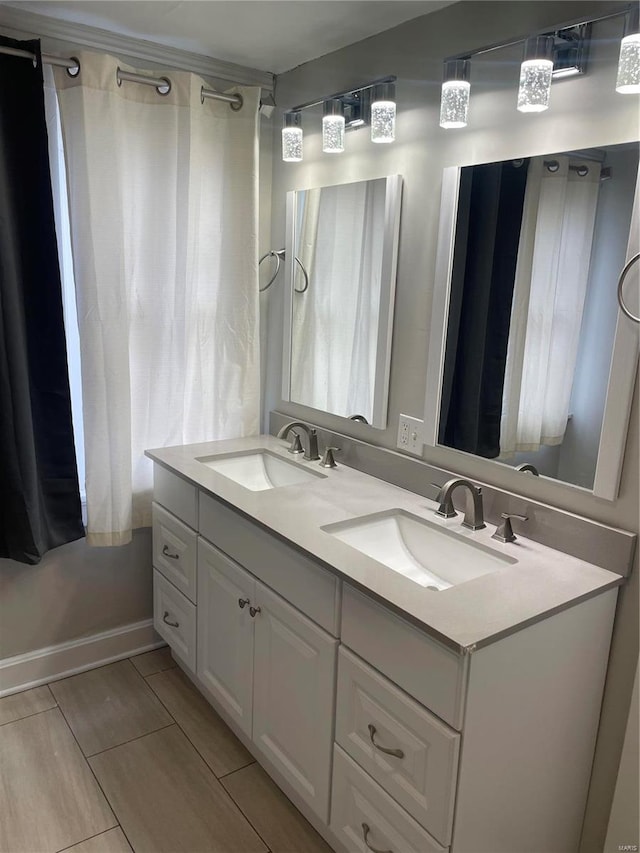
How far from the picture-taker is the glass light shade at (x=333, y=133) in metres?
2.15

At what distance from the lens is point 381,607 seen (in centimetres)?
143

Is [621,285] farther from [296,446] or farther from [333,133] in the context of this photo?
[296,446]

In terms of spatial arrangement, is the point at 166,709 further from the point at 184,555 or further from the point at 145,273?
the point at 145,273

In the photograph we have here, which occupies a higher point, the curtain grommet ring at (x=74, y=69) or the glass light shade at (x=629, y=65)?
the curtain grommet ring at (x=74, y=69)

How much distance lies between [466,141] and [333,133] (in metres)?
0.53

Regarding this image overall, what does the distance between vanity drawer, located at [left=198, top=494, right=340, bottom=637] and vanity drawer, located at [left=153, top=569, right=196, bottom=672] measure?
0.37 meters

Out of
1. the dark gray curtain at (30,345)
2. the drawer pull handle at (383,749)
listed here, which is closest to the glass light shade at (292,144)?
the dark gray curtain at (30,345)

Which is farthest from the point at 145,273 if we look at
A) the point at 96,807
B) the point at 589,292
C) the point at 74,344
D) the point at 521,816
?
the point at 521,816

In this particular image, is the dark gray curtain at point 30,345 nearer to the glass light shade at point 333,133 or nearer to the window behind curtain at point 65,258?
the window behind curtain at point 65,258

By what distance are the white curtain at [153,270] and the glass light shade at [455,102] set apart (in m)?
0.92

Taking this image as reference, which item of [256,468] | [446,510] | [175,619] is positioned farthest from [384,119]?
[175,619]

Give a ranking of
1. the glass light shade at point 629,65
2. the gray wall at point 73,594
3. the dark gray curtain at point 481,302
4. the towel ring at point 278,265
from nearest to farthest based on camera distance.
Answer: the glass light shade at point 629,65, the dark gray curtain at point 481,302, the gray wall at point 73,594, the towel ring at point 278,265

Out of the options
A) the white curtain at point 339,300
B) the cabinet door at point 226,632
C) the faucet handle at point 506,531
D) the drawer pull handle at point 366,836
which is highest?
the white curtain at point 339,300

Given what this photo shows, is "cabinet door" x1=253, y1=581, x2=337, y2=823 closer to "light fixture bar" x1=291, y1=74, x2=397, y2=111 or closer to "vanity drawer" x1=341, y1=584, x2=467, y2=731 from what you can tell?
"vanity drawer" x1=341, y1=584, x2=467, y2=731
